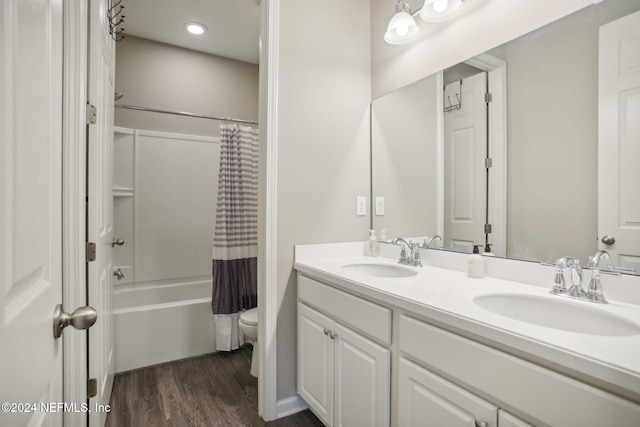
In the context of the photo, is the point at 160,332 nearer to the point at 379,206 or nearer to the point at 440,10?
the point at 379,206

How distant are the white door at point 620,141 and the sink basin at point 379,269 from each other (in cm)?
81

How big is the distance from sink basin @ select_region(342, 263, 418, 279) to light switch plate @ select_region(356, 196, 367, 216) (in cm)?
40

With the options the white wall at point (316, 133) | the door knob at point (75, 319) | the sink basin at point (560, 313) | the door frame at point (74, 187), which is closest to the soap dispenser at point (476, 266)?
the sink basin at point (560, 313)

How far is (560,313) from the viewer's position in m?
1.01

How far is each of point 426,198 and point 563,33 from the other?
0.89 metres

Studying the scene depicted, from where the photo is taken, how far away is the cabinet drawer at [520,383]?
62 centimetres

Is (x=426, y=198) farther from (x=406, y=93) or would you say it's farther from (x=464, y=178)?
(x=406, y=93)

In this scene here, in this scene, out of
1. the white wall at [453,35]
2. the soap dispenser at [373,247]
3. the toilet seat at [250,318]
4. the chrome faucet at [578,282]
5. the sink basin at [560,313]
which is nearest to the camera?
the sink basin at [560,313]

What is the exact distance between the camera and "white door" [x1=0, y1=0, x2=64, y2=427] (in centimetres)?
44

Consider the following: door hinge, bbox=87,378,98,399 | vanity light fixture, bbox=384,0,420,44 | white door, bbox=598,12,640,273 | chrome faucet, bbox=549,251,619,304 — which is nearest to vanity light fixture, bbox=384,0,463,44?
vanity light fixture, bbox=384,0,420,44

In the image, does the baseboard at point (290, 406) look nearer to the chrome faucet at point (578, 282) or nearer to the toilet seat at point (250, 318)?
the toilet seat at point (250, 318)

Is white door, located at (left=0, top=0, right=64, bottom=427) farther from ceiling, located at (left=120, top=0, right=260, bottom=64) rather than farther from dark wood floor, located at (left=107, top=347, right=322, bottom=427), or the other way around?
ceiling, located at (left=120, top=0, right=260, bottom=64)

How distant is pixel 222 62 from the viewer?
325 cm

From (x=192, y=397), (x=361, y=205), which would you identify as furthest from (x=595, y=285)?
(x=192, y=397)
